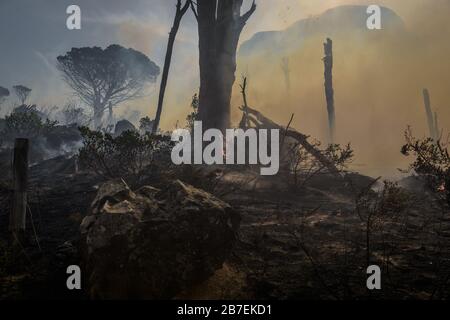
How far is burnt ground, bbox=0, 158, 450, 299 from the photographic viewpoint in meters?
3.61

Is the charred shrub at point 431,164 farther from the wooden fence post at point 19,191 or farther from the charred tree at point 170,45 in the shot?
the charred tree at point 170,45

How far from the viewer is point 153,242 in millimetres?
3521

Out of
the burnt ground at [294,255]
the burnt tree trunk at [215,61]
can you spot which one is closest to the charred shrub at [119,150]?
the burnt ground at [294,255]

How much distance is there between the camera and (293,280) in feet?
12.6

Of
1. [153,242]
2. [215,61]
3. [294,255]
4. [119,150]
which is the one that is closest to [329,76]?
[215,61]

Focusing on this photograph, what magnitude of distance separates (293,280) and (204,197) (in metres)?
1.40

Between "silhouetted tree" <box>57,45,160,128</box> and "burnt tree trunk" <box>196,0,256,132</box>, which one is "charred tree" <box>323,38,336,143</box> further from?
"silhouetted tree" <box>57,45,160,128</box>

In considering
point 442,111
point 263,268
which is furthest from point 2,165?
point 442,111

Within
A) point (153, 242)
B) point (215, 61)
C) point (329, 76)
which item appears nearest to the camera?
point (153, 242)

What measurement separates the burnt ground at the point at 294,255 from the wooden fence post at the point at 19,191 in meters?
0.29

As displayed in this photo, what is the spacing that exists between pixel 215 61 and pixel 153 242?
9.50 m

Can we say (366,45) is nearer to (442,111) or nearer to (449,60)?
(449,60)

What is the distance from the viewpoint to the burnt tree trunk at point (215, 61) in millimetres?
11789

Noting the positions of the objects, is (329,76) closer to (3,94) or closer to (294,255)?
(294,255)
